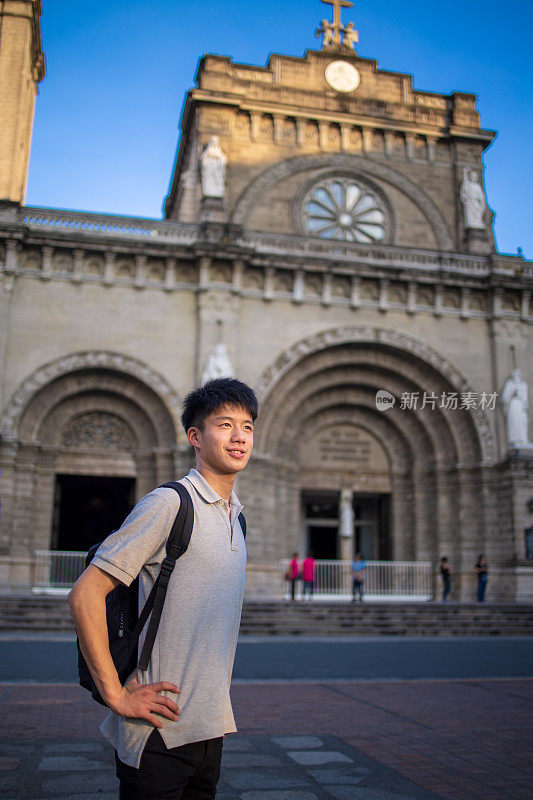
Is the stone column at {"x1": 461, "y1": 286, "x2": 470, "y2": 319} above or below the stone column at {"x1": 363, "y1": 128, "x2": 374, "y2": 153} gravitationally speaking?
below

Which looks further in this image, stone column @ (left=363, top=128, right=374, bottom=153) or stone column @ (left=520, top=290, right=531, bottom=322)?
stone column @ (left=363, top=128, right=374, bottom=153)

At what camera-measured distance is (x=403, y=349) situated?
25.0 m

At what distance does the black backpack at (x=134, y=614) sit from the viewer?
8.23 feet

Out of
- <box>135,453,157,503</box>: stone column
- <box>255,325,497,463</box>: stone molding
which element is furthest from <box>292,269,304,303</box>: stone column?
<box>135,453,157,503</box>: stone column

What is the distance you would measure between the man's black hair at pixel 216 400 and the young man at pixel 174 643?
0.57 ft

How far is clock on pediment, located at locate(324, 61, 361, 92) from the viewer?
94.0ft

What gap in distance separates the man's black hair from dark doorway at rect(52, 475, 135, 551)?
24561mm

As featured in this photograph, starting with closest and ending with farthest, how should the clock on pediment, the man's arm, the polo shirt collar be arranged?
1. the man's arm
2. the polo shirt collar
3. the clock on pediment

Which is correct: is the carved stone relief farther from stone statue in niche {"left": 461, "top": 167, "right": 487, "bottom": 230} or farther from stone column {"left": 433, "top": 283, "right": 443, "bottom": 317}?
stone statue in niche {"left": 461, "top": 167, "right": 487, "bottom": 230}

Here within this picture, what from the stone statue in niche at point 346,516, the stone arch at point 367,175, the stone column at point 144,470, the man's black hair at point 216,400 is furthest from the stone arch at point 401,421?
the man's black hair at point 216,400

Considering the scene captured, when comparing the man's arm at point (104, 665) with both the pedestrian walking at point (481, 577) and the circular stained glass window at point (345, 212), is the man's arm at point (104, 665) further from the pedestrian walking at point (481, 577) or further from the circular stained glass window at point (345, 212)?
the circular stained glass window at point (345, 212)

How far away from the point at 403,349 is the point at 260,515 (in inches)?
306

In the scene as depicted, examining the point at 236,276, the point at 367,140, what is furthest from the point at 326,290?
the point at 367,140

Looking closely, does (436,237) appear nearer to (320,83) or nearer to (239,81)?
(320,83)
